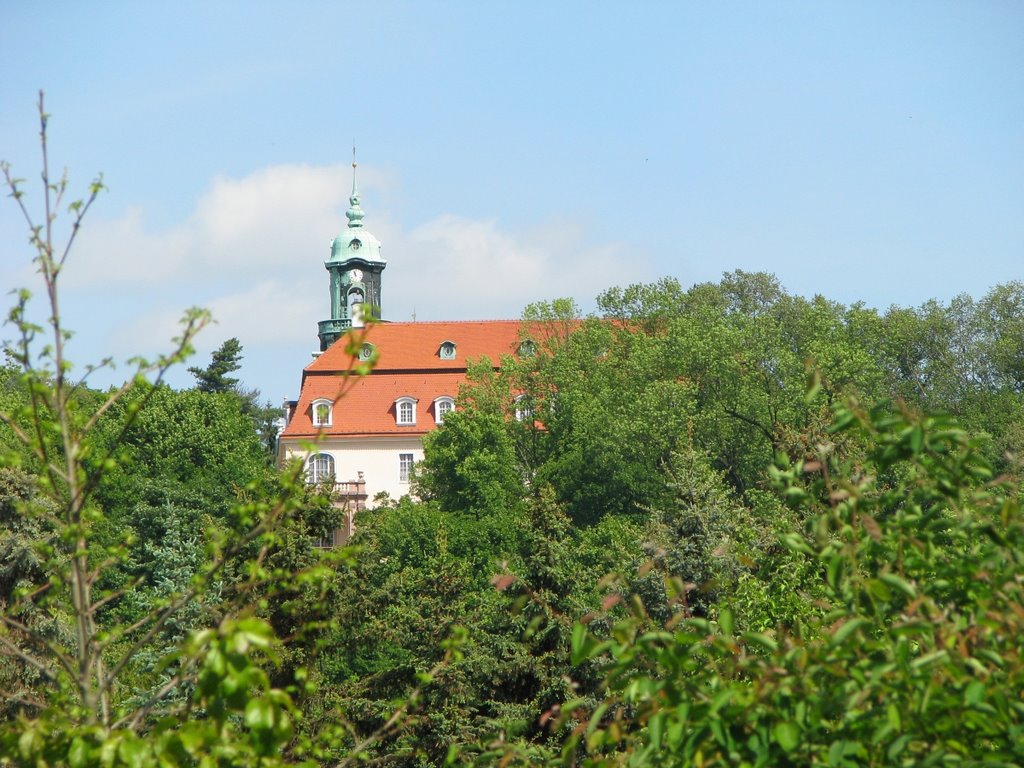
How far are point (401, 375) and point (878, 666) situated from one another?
7089 centimetres

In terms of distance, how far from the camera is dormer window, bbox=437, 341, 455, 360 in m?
76.4

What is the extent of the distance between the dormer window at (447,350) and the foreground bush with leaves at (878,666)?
232ft

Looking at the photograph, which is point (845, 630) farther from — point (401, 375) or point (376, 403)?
point (401, 375)

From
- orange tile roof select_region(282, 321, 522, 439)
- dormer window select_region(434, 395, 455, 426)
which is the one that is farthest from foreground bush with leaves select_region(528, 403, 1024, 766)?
dormer window select_region(434, 395, 455, 426)

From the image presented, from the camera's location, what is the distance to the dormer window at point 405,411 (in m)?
73.6

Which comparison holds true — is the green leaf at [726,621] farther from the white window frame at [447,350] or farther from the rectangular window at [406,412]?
the white window frame at [447,350]

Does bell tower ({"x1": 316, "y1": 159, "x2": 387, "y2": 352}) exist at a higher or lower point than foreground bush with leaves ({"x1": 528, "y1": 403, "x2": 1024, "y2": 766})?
higher

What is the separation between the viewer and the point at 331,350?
75.5 meters

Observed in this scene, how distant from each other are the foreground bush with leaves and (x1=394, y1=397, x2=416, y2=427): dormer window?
67977mm

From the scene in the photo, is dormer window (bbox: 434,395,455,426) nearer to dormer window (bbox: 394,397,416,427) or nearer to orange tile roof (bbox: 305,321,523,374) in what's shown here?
dormer window (bbox: 394,397,416,427)

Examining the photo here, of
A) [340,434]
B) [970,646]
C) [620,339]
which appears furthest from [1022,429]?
[970,646]

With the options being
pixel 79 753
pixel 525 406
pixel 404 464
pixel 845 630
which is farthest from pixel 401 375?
pixel 845 630

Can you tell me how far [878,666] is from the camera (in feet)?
16.3

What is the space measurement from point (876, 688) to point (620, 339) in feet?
183
